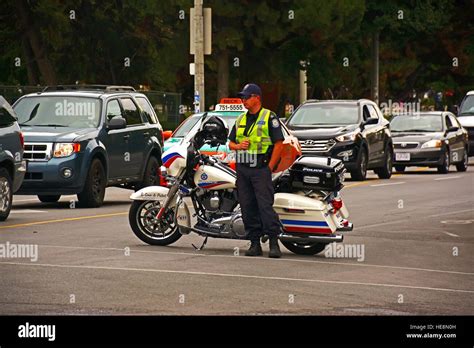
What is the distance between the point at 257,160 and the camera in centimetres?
1584

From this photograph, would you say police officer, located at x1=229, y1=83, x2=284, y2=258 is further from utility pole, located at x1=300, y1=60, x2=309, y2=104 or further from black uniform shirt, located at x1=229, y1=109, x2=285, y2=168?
utility pole, located at x1=300, y1=60, x2=309, y2=104

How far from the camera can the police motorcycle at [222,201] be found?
16125 millimetres

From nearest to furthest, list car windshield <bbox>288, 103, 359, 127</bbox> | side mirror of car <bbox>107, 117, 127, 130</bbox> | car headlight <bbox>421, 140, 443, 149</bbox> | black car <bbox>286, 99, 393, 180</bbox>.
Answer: side mirror of car <bbox>107, 117, 127, 130</bbox>
black car <bbox>286, 99, 393, 180</bbox>
car windshield <bbox>288, 103, 359, 127</bbox>
car headlight <bbox>421, 140, 443, 149</bbox>

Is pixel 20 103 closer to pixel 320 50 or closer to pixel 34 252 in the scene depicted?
pixel 34 252

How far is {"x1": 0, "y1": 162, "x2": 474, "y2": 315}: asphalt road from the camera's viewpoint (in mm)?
12094

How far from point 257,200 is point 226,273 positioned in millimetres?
1576

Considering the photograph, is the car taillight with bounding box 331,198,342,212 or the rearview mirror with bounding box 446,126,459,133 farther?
the rearview mirror with bounding box 446,126,459,133

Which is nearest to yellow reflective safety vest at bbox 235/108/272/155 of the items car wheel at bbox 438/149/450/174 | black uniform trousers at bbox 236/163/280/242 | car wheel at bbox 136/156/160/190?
black uniform trousers at bbox 236/163/280/242

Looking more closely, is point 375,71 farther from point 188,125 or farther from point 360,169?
point 188,125

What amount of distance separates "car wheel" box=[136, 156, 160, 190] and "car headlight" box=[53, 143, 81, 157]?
9.72 ft

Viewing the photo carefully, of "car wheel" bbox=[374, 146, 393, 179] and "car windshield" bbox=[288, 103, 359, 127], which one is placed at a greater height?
"car windshield" bbox=[288, 103, 359, 127]

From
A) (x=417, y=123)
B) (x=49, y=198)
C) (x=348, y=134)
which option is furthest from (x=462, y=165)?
(x=49, y=198)

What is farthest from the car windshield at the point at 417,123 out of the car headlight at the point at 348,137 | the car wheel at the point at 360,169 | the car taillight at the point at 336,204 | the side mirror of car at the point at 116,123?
the car taillight at the point at 336,204

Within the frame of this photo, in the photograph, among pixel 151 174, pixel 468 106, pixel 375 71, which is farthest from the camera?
pixel 375 71
